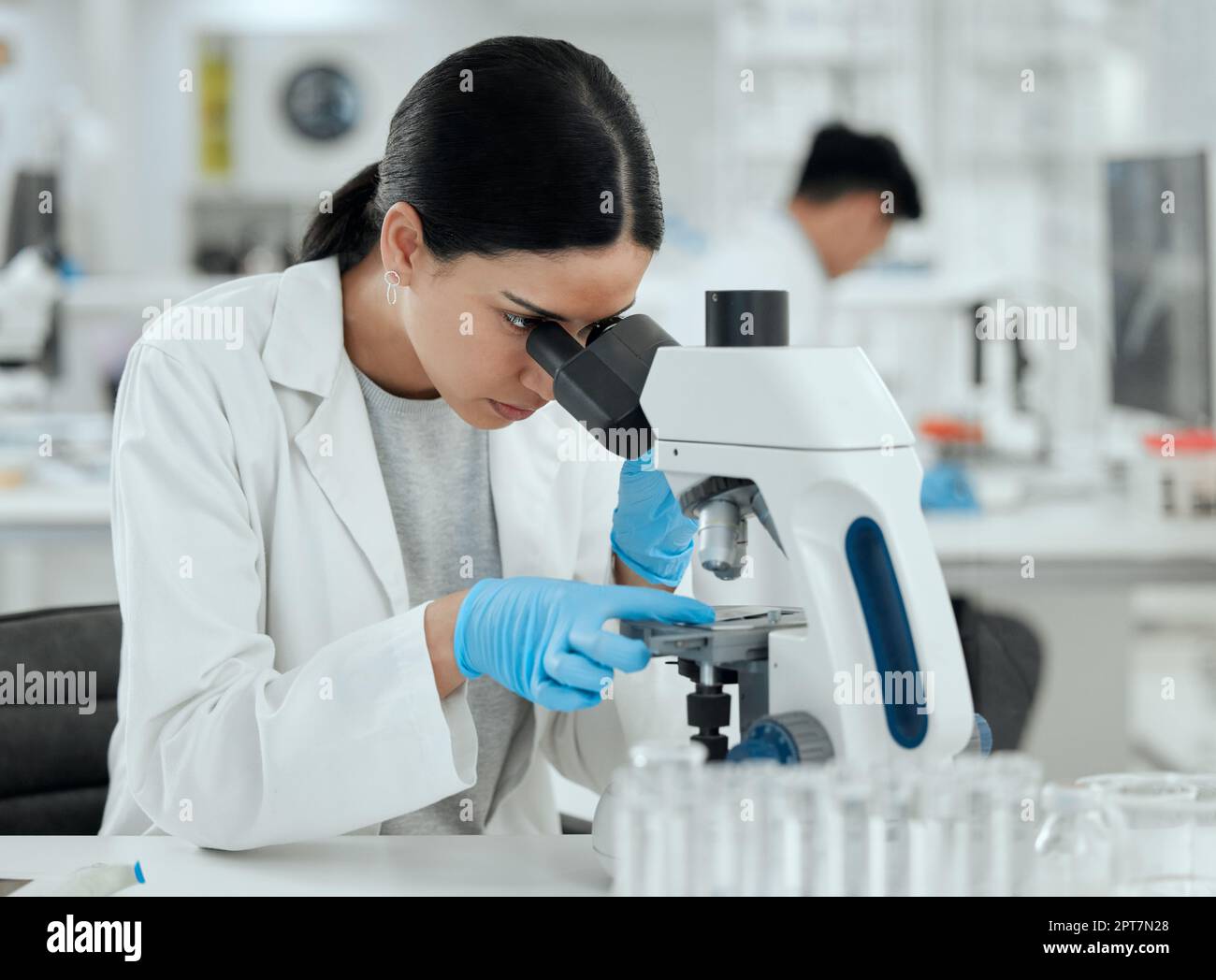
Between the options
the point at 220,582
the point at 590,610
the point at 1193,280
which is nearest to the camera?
the point at 590,610

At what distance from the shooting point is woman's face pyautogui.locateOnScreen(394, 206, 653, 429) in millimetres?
1123

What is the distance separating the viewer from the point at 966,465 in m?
3.42

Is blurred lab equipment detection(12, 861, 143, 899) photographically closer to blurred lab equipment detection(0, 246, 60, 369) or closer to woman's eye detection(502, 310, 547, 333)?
woman's eye detection(502, 310, 547, 333)

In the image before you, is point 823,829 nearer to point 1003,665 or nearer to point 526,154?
point 526,154

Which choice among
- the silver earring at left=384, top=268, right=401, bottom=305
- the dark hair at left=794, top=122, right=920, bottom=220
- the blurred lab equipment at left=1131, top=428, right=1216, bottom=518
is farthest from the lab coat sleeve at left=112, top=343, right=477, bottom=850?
the dark hair at left=794, top=122, right=920, bottom=220

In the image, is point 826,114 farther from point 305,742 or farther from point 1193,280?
point 305,742

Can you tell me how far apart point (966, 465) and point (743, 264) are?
0.80m

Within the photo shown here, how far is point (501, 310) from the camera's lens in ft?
3.77

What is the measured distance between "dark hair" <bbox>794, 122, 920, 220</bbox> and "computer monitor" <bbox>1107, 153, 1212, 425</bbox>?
1.70 feet

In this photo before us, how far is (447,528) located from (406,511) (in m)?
0.05

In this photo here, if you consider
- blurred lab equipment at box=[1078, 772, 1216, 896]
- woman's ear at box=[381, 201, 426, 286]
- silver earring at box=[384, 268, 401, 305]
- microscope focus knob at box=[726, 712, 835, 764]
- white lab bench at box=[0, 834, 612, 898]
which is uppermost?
woman's ear at box=[381, 201, 426, 286]

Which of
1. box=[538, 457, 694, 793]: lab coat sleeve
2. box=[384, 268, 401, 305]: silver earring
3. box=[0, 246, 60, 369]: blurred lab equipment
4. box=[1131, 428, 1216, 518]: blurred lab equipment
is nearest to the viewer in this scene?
box=[384, 268, 401, 305]: silver earring

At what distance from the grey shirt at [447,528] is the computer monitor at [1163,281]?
196 centimetres
